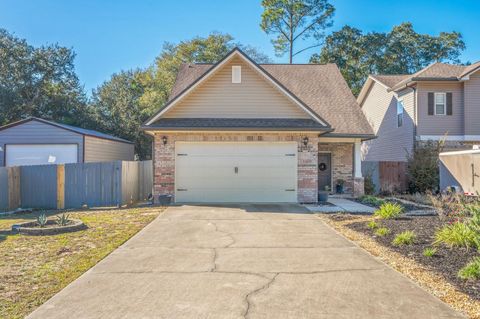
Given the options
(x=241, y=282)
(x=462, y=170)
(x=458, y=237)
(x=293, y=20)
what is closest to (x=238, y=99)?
(x=462, y=170)

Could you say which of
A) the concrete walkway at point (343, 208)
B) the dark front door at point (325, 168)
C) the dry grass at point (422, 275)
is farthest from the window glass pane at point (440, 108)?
the dry grass at point (422, 275)

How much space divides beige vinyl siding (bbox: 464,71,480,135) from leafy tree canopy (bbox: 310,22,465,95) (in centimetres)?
1707

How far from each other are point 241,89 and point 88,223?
7.51 m

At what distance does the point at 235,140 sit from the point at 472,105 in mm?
12555

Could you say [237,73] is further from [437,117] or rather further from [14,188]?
[437,117]

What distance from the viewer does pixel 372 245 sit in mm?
8281

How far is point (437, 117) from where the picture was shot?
20359 millimetres

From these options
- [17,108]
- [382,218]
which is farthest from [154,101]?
[382,218]

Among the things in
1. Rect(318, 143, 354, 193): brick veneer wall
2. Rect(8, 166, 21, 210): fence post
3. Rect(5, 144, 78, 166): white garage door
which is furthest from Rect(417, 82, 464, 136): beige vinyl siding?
Rect(8, 166, 21, 210): fence post

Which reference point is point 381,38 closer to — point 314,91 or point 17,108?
point 314,91

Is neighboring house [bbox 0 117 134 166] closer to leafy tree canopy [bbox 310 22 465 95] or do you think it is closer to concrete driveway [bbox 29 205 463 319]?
concrete driveway [bbox 29 205 463 319]

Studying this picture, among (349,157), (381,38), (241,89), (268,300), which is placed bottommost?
(268,300)

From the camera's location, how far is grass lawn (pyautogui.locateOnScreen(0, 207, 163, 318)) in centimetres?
529

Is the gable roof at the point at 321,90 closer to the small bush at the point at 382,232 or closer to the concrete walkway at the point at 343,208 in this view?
the concrete walkway at the point at 343,208
